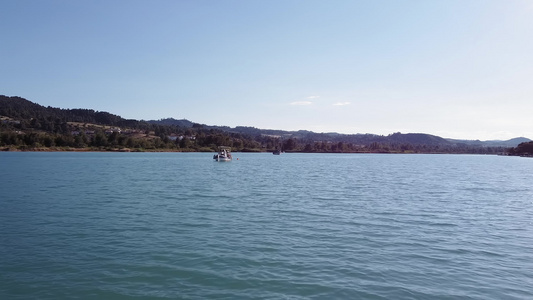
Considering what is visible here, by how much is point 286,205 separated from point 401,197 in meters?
13.5

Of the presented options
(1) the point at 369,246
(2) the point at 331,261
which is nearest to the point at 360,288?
(2) the point at 331,261

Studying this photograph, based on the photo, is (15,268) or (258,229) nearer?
(15,268)

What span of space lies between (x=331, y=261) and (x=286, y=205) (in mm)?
15570

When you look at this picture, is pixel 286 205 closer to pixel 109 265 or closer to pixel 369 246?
pixel 369 246

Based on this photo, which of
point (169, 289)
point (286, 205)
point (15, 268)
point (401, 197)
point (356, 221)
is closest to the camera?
point (169, 289)

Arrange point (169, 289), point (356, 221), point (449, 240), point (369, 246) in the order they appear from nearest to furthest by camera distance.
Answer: point (169, 289)
point (369, 246)
point (449, 240)
point (356, 221)

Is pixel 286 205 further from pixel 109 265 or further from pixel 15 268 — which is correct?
pixel 15 268

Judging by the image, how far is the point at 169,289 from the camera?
43.0 feet

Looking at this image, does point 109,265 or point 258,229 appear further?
point 258,229

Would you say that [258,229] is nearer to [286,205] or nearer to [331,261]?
Result: [331,261]

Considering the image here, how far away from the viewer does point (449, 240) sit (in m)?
Answer: 21.2

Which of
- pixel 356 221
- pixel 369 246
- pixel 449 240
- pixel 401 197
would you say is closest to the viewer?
pixel 369 246

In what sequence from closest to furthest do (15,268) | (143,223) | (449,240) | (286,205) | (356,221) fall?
(15,268) < (449,240) < (143,223) < (356,221) < (286,205)

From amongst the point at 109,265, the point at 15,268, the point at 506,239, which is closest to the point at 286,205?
the point at 506,239
